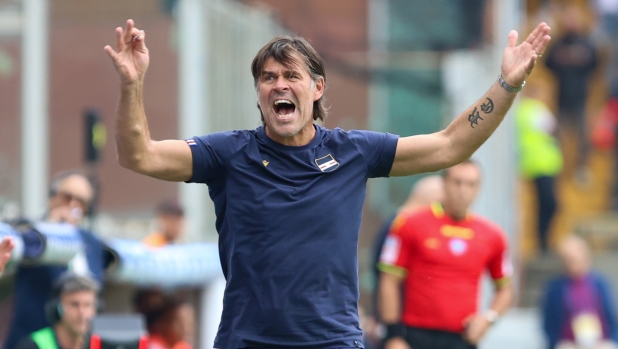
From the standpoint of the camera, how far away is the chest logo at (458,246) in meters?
8.15

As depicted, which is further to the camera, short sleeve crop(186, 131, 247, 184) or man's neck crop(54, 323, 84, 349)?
man's neck crop(54, 323, 84, 349)

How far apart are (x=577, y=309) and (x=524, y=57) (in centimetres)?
918

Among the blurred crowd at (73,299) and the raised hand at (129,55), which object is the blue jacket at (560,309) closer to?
the blurred crowd at (73,299)

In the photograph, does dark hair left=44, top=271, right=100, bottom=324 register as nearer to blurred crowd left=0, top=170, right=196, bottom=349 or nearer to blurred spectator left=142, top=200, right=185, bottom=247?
blurred crowd left=0, top=170, right=196, bottom=349

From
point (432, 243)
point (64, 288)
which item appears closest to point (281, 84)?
point (64, 288)

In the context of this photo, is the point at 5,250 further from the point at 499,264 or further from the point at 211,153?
the point at 499,264

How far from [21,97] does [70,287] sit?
342 centimetres

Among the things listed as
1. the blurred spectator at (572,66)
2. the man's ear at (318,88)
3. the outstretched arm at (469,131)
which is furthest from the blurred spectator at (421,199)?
the blurred spectator at (572,66)

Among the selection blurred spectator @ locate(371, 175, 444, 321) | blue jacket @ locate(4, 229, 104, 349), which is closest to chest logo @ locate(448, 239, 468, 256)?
blurred spectator @ locate(371, 175, 444, 321)

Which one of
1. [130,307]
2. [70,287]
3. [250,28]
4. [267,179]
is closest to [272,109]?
[267,179]

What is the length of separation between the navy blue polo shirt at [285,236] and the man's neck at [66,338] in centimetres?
267

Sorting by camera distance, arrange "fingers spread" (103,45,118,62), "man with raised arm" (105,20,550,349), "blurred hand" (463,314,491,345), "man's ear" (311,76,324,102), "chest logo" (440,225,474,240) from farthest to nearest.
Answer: "chest logo" (440,225,474,240) → "blurred hand" (463,314,491,345) → "man's ear" (311,76,324,102) → "man with raised arm" (105,20,550,349) → "fingers spread" (103,45,118,62)

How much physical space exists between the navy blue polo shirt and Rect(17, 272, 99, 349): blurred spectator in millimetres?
2629

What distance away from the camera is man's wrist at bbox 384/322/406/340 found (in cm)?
816
